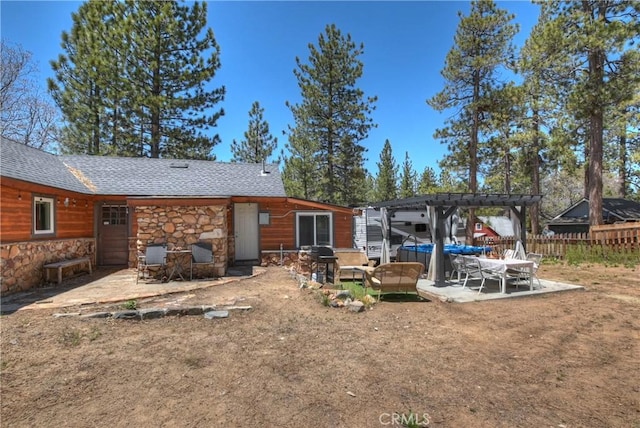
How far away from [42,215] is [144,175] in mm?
4388

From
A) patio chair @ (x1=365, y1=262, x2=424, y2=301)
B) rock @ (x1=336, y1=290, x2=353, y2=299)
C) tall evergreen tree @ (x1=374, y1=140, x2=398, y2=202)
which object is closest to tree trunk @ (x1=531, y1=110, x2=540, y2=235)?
tall evergreen tree @ (x1=374, y1=140, x2=398, y2=202)

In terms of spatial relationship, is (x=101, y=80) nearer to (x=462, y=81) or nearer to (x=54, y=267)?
(x=54, y=267)

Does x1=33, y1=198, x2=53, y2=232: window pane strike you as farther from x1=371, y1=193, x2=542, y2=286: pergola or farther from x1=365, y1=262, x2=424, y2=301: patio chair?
x1=371, y1=193, x2=542, y2=286: pergola

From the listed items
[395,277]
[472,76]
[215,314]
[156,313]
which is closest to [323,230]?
[395,277]

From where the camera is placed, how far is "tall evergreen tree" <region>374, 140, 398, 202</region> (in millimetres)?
37031

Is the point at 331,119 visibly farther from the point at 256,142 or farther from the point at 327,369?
the point at 327,369

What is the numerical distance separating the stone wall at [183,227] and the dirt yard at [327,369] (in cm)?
348

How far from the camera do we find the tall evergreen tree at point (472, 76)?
644 inches

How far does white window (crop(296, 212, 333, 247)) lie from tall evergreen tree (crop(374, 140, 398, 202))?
25.3 metres

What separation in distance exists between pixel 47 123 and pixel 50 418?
23.7 meters

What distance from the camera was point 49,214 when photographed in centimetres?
922

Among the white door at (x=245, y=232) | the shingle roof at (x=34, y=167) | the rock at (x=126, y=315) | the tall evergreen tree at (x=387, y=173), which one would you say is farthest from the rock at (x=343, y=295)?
the tall evergreen tree at (x=387, y=173)

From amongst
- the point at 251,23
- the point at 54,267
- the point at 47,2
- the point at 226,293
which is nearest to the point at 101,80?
the point at 47,2

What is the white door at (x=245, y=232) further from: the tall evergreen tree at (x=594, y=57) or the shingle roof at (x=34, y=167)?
the tall evergreen tree at (x=594, y=57)
